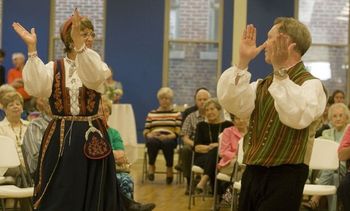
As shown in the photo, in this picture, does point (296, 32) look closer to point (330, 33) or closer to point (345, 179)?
point (345, 179)

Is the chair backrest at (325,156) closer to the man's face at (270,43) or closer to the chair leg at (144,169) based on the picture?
the man's face at (270,43)

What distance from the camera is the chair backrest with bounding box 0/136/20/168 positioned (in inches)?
205

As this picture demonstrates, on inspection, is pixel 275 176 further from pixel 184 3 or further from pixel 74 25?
pixel 184 3

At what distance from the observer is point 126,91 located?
11.7m

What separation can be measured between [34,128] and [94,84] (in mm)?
2275

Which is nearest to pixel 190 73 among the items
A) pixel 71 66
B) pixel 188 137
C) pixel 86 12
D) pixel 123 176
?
pixel 86 12

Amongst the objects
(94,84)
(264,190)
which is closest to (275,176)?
(264,190)

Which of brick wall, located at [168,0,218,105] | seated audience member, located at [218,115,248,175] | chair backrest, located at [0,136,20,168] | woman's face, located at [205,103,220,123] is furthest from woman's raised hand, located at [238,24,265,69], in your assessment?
brick wall, located at [168,0,218,105]

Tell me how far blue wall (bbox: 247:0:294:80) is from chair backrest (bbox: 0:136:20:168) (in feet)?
22.9

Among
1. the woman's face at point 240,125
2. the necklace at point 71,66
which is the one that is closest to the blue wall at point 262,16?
the woman's face at point 240,125

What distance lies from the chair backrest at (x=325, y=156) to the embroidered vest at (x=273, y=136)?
9.37 feet

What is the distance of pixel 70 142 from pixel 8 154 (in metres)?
1.94

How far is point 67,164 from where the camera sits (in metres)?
3.43

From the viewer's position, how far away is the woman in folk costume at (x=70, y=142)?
11.2 feet
